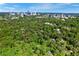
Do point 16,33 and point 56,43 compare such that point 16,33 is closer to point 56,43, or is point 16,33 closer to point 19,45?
point 19,45

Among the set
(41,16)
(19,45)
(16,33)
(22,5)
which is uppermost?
(22,5)

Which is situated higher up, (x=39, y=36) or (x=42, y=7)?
(x=42, y=7)

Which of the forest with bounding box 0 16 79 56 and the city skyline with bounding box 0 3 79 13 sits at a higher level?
the city skyline with bounding box 0 3 79 13

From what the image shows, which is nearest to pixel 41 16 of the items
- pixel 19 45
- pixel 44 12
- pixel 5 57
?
pixel 44 12

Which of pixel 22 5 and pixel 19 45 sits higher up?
pixel 22 5

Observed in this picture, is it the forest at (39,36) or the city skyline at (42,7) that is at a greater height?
the city skyline at (42,7)
